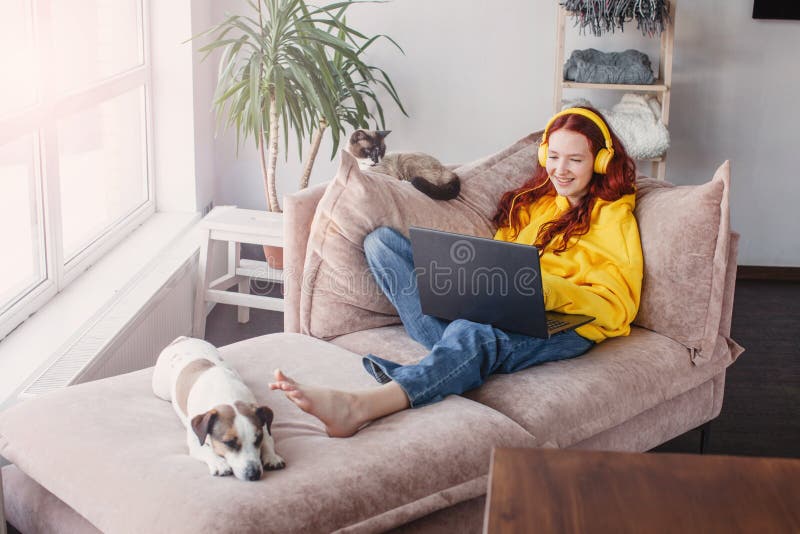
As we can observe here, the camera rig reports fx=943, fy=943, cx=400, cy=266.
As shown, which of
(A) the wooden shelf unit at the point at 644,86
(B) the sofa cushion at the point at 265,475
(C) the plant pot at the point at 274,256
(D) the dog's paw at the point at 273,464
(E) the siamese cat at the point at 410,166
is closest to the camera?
(B) the sofa cushion at the point at 265,475

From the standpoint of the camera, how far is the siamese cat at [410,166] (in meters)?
2.66

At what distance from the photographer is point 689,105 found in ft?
13.9

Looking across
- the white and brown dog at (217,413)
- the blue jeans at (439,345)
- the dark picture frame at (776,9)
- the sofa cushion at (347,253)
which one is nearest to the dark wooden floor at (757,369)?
the blue jeans at (439,345)

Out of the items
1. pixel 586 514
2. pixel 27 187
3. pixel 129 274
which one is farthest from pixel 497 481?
pixel 129 274

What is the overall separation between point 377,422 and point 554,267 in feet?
2.55

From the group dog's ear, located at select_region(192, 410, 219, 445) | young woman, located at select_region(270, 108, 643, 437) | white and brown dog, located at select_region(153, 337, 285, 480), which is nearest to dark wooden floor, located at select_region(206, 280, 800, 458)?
young woman, located at select_region(270, 108, 643, 437)

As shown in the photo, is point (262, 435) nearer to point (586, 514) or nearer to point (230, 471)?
point (230, 471)

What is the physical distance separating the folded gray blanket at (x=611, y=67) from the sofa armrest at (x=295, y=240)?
5.85 ft

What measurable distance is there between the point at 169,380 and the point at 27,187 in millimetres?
922

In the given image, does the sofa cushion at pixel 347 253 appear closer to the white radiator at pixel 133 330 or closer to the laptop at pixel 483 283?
the laptop at pixel 483 283

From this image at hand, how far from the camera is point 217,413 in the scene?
1786 mm

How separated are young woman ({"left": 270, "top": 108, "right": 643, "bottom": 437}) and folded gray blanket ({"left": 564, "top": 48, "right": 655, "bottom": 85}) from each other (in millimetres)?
1330

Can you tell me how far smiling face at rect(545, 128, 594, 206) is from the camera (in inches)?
98.7

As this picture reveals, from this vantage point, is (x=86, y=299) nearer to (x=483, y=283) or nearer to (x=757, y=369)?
(x=483, y=283)
